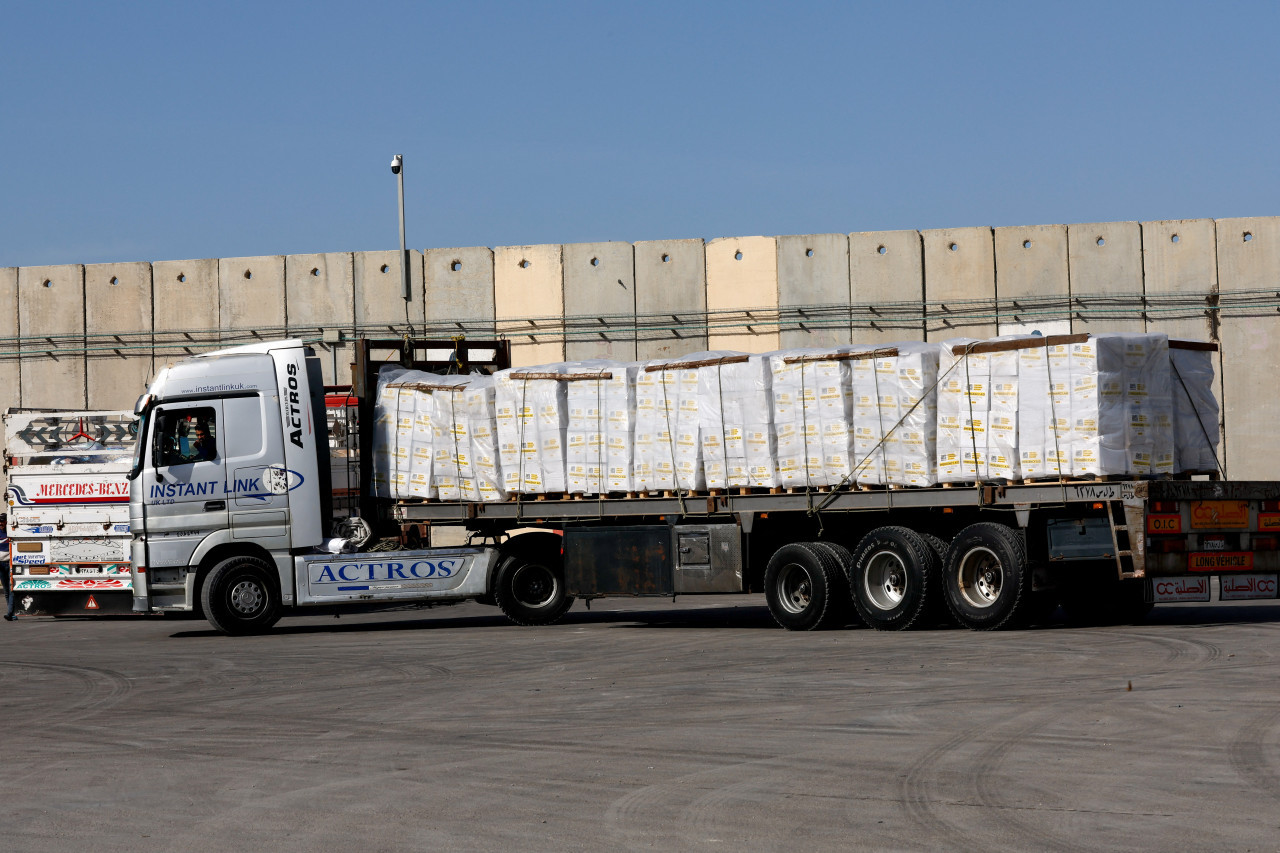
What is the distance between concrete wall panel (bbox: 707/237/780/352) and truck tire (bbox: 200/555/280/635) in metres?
14.2

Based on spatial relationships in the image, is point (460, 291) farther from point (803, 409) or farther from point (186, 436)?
point (803, 409)

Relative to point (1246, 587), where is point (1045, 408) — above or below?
above

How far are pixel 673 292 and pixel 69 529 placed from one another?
45.4ft

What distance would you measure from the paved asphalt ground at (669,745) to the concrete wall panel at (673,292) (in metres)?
15.7

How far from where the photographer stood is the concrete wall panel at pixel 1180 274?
28.5 metres

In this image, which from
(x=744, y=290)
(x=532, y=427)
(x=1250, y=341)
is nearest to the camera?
(x=532, y=427)

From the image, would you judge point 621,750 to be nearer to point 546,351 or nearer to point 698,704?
point 698,704

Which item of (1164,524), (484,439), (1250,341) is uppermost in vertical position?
(1250,341)

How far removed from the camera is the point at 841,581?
15820 millimetres

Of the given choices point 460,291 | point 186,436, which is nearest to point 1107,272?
point 460,291

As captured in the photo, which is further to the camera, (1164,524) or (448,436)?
(448,436)

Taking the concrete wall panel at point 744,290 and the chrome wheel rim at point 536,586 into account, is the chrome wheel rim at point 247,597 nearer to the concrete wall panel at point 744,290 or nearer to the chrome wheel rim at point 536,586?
the chrome wheel rim at point 536,586

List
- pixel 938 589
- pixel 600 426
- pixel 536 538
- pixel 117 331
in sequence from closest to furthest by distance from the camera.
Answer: pixel 938 589
pixel 600 426
pixel 536 538
pixel 117 331

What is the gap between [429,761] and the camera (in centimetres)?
852
